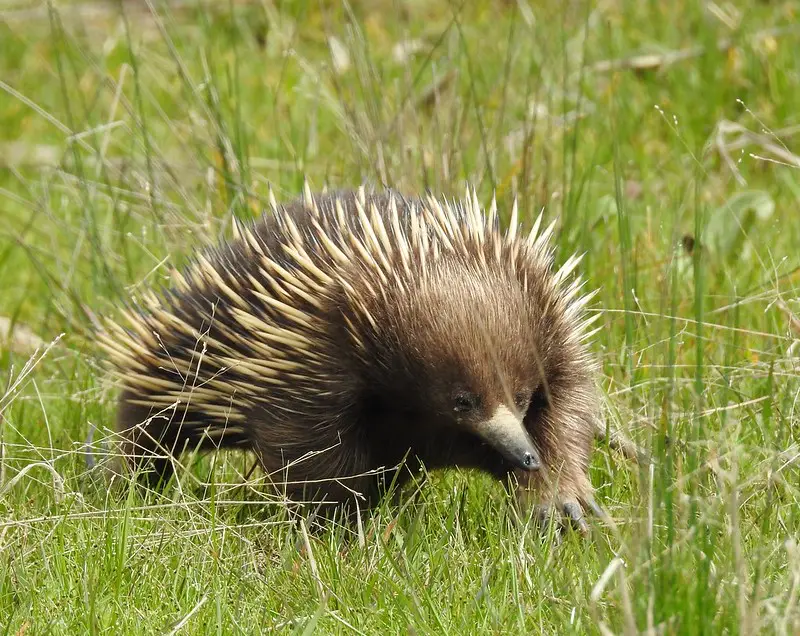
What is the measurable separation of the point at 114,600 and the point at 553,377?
113 centimetres

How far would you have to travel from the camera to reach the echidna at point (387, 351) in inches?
112

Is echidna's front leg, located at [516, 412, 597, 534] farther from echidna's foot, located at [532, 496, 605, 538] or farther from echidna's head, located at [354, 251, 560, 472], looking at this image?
echidna's head, located at [354, 251, 560, 472]

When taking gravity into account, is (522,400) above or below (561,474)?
above

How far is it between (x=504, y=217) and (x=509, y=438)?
1.59 m

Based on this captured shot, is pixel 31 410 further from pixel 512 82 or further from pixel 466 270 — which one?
pixel 512 82

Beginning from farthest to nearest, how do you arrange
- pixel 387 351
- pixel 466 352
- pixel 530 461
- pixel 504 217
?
pixel 504 217, pixel 387 351, pixel 466 352, pixel 530 461

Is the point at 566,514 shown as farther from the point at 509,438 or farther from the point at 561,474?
the point at 509,438

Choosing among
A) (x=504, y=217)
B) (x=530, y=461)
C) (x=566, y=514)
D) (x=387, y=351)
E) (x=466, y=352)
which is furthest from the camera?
(x=504, y=217)

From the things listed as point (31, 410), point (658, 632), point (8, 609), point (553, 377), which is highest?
point (658, 632)

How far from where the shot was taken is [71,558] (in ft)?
9.21

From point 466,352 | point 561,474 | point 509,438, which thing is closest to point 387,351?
point 466,352

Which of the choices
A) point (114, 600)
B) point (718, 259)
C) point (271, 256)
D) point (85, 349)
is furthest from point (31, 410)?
point (718, 259)

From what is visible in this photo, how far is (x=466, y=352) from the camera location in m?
2.80

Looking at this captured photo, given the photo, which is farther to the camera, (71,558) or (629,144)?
(629,144)
